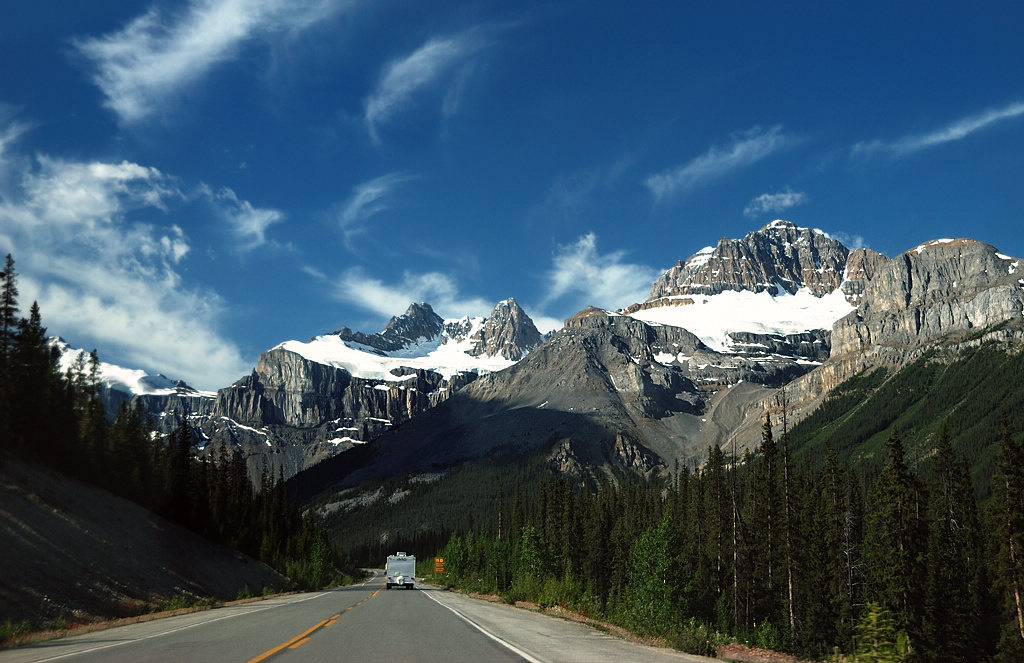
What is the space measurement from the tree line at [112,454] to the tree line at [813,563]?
83.6 feet

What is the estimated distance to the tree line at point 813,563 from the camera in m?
56.7

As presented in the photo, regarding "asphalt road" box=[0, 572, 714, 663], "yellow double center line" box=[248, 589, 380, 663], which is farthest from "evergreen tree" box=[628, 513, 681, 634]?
"yellow double center line" box=[248, 589, 380, 663]

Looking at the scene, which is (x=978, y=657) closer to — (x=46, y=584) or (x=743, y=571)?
(x=743, y=571)

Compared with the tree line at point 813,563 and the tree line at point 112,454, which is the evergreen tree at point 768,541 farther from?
the tree line at point 112,454

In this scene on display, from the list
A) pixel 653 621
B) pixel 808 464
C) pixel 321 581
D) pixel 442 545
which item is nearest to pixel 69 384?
pixel 321 581

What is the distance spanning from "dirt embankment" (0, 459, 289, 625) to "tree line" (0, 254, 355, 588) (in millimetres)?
5782

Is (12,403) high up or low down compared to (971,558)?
up

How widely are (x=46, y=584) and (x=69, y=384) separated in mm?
42911

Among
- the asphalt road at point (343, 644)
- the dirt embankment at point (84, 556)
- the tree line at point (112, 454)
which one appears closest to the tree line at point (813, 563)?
the asphalt road at point (343, 644)

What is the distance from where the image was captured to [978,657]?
2621 inches

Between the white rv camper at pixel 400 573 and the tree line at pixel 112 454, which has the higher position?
the tree line at pixel 112 454

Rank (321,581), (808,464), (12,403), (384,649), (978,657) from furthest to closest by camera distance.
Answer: (808,464), (321,581), (978,657), (12,403), (384,649)

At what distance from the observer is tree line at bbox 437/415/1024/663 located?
56688mm

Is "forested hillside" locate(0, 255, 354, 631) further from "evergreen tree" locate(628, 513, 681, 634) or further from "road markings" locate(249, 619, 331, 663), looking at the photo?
"evergreen tree" locate(628, 513, 681, 634)
